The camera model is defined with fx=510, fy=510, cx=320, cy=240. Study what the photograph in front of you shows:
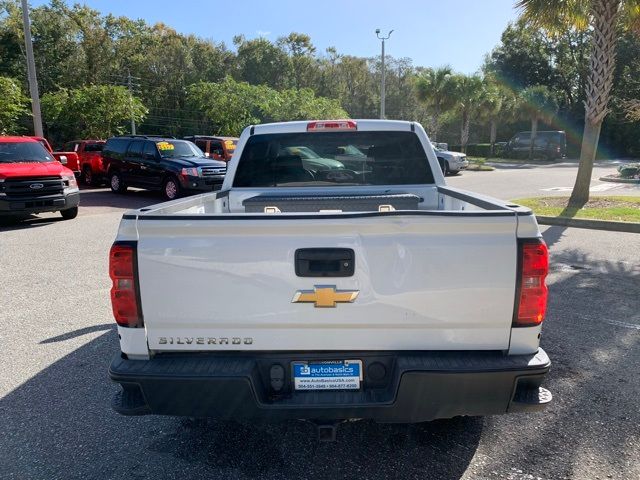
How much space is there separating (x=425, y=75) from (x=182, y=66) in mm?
25480

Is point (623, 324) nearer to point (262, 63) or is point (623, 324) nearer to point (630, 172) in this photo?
point (630, 172)

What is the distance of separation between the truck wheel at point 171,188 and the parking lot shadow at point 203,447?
11651 millimetres

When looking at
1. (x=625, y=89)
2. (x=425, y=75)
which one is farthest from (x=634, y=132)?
(x=425, y=75)

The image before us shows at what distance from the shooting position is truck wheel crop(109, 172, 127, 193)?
56.4 feet

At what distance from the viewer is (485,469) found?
290 cm

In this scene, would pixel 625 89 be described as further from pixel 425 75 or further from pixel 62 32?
pixel 62 32

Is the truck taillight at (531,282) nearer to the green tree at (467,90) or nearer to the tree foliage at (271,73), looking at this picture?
the tree foliage at (271,73)

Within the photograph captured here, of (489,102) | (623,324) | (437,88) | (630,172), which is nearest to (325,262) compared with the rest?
(623,324)

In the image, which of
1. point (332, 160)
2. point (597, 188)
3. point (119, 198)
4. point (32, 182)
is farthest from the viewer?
point (597, 188)

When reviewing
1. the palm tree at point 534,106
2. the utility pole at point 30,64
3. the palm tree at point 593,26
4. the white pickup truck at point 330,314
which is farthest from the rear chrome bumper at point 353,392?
the palm tree at point 534,106

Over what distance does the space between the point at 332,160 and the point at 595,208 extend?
9.99 meters

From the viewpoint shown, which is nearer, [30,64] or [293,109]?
[30,64]

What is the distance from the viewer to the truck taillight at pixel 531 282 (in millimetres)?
2441

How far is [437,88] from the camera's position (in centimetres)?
3631
